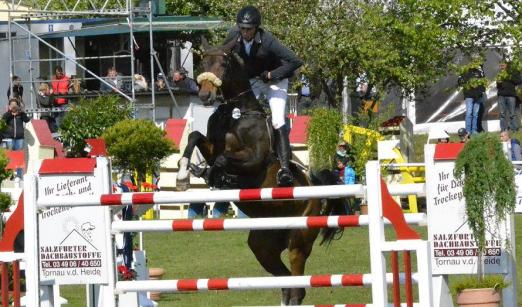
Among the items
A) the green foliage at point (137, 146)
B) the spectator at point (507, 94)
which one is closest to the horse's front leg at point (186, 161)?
the green foliage at point (137, 146)

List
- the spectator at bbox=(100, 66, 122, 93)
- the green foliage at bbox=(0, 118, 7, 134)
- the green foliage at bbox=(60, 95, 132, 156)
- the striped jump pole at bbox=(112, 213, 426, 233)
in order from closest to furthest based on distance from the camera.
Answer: the striped jump pole at bbox=(112, 213, 426, 233) → the green foliage at bbox=(60, 95, 132, 156) → the green foliage at bbox=(0, 118, 7, 134) → the spectator at bbox=(100, 66, 122, 93)

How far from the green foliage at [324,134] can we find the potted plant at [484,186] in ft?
39.7

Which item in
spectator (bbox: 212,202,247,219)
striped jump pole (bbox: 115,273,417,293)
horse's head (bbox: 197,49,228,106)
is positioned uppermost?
horse's head (bbox: 197,49,228,106)

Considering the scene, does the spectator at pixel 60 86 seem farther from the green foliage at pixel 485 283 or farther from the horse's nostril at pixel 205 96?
the green foliage at pixel 485 283

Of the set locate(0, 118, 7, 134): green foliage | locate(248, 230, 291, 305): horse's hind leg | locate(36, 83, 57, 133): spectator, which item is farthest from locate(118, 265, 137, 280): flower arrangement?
locate(36, 83, 57, 133): spectator

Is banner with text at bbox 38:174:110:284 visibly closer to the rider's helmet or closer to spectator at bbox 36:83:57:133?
the rider's helmet

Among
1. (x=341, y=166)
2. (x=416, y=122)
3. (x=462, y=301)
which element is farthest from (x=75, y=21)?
(x=462, y=301)

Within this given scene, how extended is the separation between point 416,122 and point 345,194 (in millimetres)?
22452

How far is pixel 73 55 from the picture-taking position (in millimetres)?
31969

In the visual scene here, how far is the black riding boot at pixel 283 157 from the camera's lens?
10.7 metres

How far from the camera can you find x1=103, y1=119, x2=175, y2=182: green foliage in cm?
Result: 1928

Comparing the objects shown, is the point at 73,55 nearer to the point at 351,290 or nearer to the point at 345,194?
the point at 351,290

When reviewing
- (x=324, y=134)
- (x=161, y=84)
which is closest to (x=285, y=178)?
(x=324, y=134)

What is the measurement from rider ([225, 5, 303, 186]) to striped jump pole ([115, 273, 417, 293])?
2.28m
